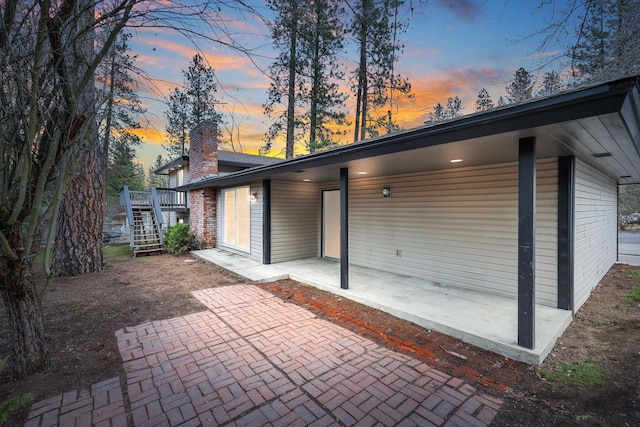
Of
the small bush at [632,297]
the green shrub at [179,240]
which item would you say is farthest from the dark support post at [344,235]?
the green shrub at [179,240]

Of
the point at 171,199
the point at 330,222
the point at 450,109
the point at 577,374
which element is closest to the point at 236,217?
the point at 330,222

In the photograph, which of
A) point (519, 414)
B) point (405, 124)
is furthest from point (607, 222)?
point (405, 124)

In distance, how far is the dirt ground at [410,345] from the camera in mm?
2316

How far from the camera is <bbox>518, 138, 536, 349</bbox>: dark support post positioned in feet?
9.68

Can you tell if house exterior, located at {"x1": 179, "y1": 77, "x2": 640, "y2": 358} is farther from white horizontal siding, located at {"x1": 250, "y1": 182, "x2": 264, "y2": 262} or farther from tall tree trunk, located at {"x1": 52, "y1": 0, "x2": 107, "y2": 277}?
tall tree trunk, located at {"x1": 52, "y1": 0, "x2": 107, "y2": 277}

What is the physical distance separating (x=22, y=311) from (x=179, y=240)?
7.22 m

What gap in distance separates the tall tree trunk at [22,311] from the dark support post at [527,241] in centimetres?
478

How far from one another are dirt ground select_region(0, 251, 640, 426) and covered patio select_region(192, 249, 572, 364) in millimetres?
127

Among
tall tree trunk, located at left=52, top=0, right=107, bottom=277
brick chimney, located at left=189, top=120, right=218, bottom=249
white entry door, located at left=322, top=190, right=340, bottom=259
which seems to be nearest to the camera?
tall tree trunk, located at left=52, top=0, right=107, bottom=277

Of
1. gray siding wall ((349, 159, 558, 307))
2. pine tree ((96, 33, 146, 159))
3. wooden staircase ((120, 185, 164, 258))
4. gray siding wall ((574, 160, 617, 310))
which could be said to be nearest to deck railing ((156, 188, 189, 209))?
wooden staircase ((120, 185, 164, 258))

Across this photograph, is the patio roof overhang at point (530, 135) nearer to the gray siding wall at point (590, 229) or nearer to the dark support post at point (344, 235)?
the dark support post at point (344, 235)

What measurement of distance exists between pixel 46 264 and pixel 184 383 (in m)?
1.60

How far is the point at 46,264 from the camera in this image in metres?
2.49

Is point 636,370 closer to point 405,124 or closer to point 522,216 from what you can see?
point 522,216
